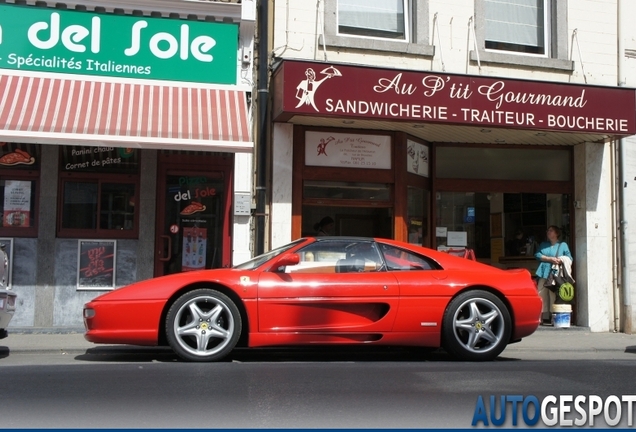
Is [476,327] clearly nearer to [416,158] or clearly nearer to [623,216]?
[416,158]

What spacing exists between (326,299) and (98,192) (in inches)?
204

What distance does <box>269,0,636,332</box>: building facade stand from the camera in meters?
11.2

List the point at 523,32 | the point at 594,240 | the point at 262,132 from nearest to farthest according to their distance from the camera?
the point at 262,132
the point at 594,240
the point at 523,32

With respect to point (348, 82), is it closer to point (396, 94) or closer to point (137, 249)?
point (396, 94)

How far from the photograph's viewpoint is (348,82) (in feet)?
35.4

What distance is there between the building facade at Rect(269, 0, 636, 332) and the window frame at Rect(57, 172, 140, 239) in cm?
208

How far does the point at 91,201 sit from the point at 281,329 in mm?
5081

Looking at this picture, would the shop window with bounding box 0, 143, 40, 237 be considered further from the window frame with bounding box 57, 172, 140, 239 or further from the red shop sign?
the red shop sign

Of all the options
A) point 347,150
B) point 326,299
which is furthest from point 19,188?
point 326,299

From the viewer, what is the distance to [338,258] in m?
7.94

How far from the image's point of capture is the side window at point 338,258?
7844 mm

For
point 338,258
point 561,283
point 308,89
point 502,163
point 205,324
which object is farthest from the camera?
point 502,163

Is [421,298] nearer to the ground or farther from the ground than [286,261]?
nearer to the ground

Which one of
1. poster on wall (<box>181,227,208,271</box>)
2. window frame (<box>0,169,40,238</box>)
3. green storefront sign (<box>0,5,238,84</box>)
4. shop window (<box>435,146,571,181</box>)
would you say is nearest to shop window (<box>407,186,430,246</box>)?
shop window (<box>435,146,571,181</box>)
